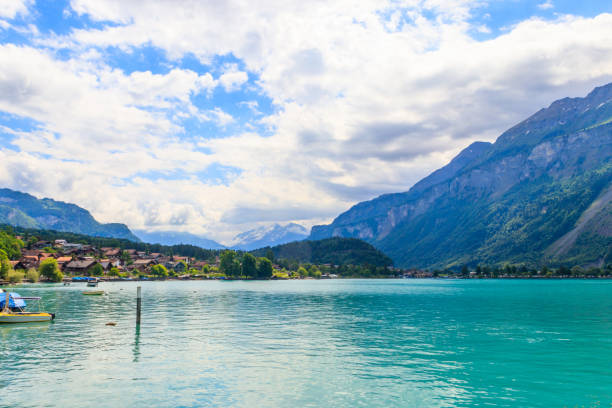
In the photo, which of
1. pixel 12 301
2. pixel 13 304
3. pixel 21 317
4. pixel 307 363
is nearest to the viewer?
pixel 307 363

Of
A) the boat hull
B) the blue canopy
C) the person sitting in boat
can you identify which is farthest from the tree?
the boat hull

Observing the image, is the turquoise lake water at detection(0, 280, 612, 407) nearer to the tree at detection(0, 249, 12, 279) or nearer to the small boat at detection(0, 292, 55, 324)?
the small boat at detection(0, 292, 55, 324)

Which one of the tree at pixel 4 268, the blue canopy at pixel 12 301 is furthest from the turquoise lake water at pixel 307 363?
the tree at pixel 4 268

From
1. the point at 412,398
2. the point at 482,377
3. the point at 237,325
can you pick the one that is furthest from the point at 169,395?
the point at 237,325

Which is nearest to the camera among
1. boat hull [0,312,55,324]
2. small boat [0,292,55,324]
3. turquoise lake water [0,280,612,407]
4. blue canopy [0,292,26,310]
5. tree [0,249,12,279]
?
turquoise lake water [0,280,612,407]

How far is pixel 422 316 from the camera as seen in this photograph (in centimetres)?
8375

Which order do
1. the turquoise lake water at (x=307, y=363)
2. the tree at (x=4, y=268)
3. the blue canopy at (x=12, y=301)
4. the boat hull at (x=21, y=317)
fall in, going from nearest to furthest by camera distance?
the turquoise lake water at (x=307, y=363), the boat hull at (x=21, y=317), the blue canopy at (x=12, y=301), the tree at (x=4, y=268)

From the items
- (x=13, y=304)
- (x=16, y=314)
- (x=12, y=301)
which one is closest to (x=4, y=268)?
(x=12, y=301)

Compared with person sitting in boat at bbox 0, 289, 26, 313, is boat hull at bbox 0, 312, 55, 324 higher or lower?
lower

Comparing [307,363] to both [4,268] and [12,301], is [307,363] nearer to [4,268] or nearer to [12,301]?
[12,301]

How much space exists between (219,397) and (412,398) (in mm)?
13598

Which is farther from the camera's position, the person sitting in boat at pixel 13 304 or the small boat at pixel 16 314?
the person sitting in boat at pixel 13 304

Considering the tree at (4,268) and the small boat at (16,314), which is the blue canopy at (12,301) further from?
the tree at (4,268)

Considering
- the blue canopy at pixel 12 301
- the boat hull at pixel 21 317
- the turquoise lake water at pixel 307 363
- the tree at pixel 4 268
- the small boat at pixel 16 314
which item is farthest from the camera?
the tree at pixel 4 268
